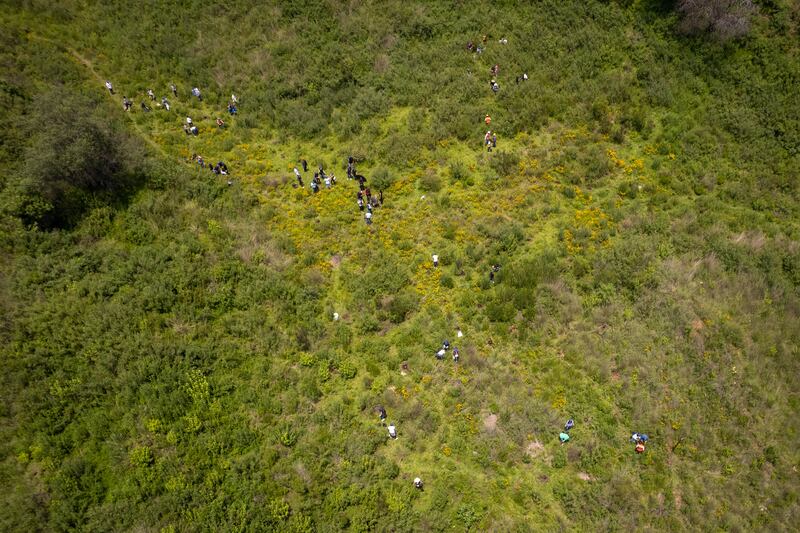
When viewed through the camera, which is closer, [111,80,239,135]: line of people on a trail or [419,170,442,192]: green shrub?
[419,170,442,192]: green shrub

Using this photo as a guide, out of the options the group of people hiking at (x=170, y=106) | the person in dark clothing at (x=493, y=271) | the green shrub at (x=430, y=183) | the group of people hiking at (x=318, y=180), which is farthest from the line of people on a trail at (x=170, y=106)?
the person in dark clothing at (x=493, y=271)

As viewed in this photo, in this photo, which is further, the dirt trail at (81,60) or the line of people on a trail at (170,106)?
the dirt trail at (81,60)

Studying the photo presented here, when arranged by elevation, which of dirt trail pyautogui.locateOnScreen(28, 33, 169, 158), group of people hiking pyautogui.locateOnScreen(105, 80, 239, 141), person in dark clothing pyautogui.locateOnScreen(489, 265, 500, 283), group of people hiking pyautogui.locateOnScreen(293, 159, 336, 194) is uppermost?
dirt trail pyautogui.locateOnScreen(28, 33, 169, 158)

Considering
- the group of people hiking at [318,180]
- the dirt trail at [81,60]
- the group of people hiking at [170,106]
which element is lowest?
the group of people hiking at [318,180]

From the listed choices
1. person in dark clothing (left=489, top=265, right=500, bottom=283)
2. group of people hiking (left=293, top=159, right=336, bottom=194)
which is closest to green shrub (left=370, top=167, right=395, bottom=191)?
→ group of people hiking (left=293, top=159, right=336, bottom=194)

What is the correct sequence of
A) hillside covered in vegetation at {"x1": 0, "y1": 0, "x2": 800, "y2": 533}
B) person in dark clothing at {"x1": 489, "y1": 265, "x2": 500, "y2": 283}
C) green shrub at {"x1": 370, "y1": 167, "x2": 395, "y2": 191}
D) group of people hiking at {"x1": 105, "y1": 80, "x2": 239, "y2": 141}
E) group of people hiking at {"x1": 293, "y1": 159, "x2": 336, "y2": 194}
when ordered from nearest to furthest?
hillside covered in vegetation at {"x1": 0, "y1": 0, "x2": 800, "y2": 533} → person in dark clothing at {"x1": 489, "y1": 265, "x2": 500, "y2": 283} → green shrub at {"x1": 370, "y1": 167, "x2": 395, "y2": 191} → group of people hiking at {"x1": 293, "y1": 159, "x2": 336, "y2": 194} → group of people hiking at {"x1": 105, "y1": 80, "x2": 239, "y2": 141}

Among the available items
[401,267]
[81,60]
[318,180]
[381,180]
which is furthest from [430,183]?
[81,60]

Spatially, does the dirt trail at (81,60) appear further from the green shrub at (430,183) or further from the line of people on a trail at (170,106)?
the green shrub at (430,183)

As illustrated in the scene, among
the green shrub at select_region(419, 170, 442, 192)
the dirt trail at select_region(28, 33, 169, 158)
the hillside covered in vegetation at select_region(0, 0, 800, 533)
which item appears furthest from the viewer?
the dirt trail at select_region(28, 33, 169, 158)

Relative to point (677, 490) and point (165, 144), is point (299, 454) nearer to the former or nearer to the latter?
point (677, 490)

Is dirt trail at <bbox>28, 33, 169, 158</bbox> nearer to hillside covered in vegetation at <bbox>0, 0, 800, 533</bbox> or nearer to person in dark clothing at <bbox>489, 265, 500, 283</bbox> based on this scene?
hillside covered in vegetation at <bbox>0, 0, 800, 533</bbox>
